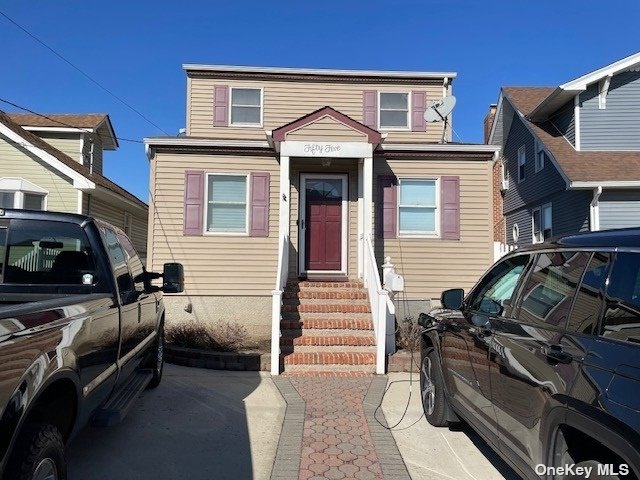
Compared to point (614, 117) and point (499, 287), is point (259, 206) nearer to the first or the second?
point (499, 287)

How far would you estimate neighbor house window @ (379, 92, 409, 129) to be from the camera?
492 inches

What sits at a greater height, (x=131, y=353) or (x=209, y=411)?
(x=131, y=353)

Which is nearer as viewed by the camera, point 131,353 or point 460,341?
point 460,341

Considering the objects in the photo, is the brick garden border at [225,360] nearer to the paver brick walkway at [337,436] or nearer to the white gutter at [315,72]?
the paver brick walkway at [337,436]

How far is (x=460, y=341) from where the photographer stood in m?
4.01

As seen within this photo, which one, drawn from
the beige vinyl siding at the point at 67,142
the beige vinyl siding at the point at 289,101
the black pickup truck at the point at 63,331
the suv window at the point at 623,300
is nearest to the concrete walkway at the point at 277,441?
the black pickup truck at the point at 63,331

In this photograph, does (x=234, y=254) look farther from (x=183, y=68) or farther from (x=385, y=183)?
(x=183, y=68)

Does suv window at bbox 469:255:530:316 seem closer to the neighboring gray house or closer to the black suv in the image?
the black suv

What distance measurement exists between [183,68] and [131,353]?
32.6ft

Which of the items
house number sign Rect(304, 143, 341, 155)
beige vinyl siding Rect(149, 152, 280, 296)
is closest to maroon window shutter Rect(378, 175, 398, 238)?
house number sign Rect(304, 143, 341, 155)

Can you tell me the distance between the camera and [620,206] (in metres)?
14.4

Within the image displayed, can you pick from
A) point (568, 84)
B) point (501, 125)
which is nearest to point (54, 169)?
point (568, 84)

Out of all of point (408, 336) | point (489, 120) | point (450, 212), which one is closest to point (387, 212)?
point (450, 212)

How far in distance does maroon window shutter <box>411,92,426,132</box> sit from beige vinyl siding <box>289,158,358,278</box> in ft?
9.52
